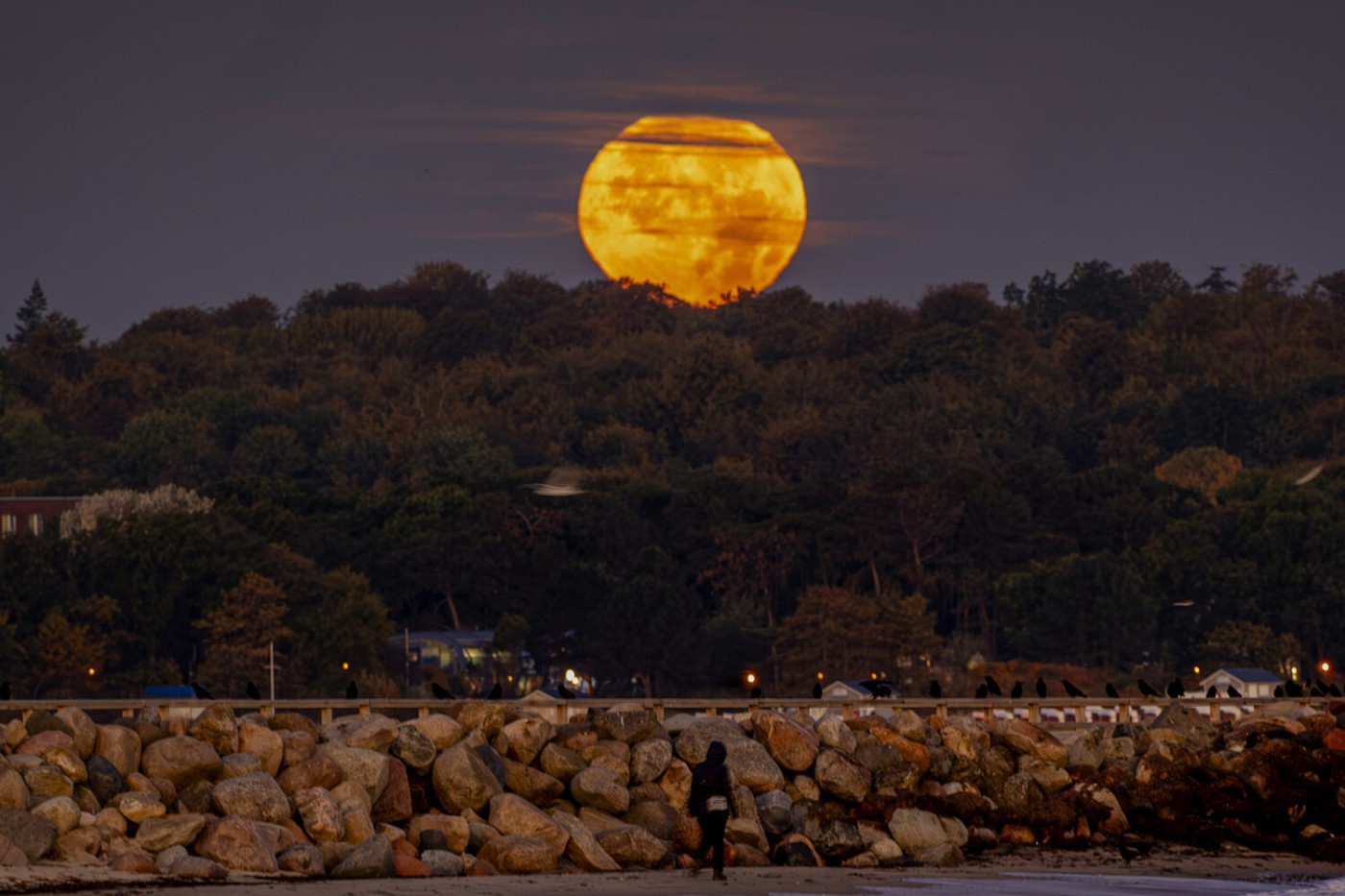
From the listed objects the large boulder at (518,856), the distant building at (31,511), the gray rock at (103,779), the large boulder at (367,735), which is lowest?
the large boulder at (518,856)

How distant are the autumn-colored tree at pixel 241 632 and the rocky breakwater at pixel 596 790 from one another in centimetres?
6149

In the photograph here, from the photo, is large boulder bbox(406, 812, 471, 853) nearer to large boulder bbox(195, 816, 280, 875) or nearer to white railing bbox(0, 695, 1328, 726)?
large boulder bbox(195, 816, 280, 875)

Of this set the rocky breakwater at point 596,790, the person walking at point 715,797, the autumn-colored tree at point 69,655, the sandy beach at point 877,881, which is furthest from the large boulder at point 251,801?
the autumn-colored tree at point 69,655

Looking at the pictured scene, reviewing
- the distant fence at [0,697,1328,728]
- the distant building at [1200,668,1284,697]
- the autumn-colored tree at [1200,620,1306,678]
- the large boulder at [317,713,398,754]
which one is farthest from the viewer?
the autumn-colored tree at [1200,620,1306,678]

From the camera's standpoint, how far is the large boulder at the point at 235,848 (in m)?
23.0

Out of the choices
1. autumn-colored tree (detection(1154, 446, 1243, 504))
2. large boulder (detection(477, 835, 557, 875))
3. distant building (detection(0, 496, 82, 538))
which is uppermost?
autumn-colored tree (detection(1154, 446, 1243, 504))

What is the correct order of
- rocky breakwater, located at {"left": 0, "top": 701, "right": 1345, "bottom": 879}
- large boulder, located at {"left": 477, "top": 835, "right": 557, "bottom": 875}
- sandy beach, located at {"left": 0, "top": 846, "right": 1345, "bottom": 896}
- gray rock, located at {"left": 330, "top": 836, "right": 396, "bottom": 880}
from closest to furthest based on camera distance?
sandy beach, located at {"left": 0, "top": 846, "right": 1345, "bottom": 896}
gray rock, located at {"left": 330, "top": 836, "right": 396, "bottom": 880}
rocky breakwater, located at {"left": 0, "top": 701, "right": 1345, "bottom": 879}
large boulder, located at {"left": 477, "top": 835, "right": 557, "bottom": 875}

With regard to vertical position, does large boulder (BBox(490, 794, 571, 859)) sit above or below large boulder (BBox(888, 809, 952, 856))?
above

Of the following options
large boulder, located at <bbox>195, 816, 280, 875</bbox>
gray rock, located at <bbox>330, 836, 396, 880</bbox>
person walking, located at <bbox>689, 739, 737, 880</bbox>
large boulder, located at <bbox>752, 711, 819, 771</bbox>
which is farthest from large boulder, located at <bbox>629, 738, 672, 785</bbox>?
large boulder, located at <bbox>195, 816, 280, 875</bbox>

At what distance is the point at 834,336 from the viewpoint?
183m

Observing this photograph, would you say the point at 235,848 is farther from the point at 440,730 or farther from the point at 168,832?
the point at 440,730

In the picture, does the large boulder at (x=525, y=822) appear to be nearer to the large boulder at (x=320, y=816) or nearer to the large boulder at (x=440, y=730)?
the large boulder at (x=440, y=730)

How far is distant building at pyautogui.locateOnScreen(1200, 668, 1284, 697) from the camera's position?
3438 inches

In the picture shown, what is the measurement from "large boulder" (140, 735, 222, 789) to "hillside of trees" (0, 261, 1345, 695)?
62282 millimetres
